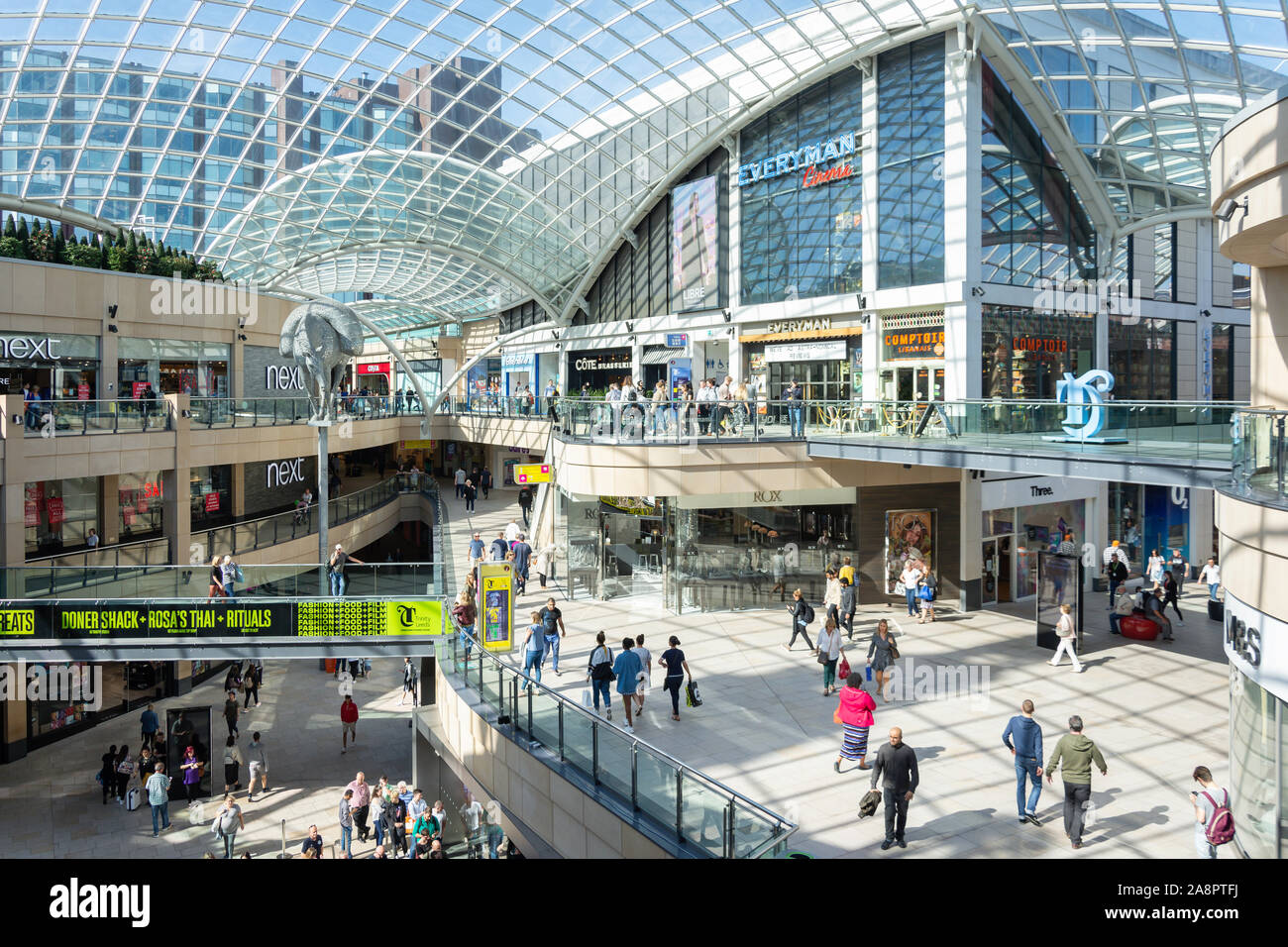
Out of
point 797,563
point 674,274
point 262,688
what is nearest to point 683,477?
point 797,563

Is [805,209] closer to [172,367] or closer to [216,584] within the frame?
[172,367]

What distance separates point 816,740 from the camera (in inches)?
559

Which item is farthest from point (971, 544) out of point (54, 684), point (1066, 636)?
point (54, 684)

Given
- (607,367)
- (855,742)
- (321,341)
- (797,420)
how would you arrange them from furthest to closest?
(607,367) → (797,420) → (321,341) → (855,742)

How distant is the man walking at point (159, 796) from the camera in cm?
1889

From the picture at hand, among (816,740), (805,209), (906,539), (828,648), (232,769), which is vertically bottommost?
(232,769)

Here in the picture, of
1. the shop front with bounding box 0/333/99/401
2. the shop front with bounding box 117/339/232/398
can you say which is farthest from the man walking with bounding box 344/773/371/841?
the shop front with bounding box 117/339/232/398

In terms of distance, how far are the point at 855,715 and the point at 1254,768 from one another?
15.1 feet

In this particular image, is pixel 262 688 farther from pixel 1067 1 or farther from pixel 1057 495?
pixel 1067 1

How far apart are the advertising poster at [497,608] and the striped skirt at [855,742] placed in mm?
6991

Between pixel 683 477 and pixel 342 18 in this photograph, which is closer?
pixel 683 477

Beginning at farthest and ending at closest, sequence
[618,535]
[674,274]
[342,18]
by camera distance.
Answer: [674,274] < [342,18] < [618,535]

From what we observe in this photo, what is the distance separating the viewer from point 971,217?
88.5ft
